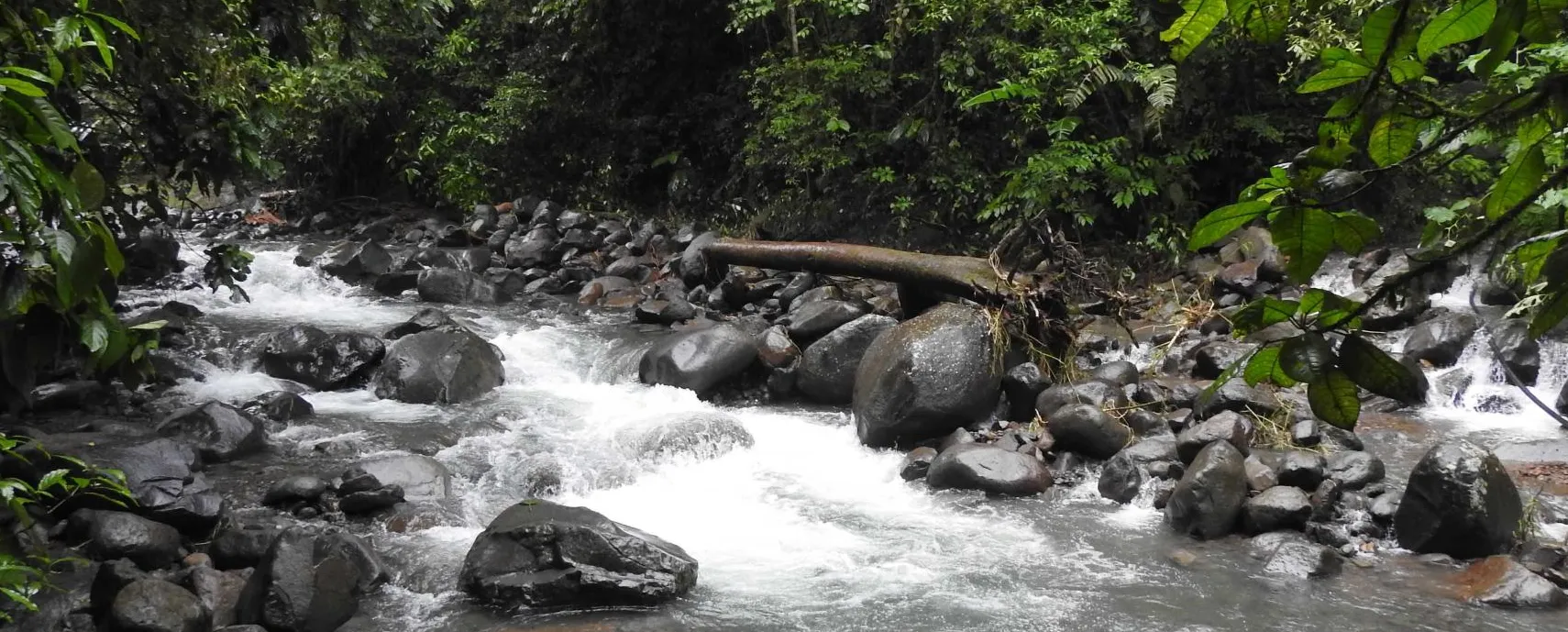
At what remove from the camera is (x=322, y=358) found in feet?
28.1

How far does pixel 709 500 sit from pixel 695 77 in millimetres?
10239

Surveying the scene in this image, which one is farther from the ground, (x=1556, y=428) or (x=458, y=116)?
(x=458, y=116)

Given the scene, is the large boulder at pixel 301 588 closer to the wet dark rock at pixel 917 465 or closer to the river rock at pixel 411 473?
the river rock at pixel 411 473

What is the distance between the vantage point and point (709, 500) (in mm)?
6465

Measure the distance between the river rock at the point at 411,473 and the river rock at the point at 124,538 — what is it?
1.17 m

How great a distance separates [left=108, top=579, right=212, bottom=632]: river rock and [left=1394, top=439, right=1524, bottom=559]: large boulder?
219 inches

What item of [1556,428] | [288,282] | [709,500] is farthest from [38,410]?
[1556,428]

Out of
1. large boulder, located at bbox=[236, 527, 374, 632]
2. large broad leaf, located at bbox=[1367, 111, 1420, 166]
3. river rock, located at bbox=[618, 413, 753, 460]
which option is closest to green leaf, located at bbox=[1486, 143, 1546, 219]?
large broad leaf, located at bbox=[1367, 111, 1420, 166]

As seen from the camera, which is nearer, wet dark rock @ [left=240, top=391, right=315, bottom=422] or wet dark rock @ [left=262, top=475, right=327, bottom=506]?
wet dark rock @ [left=262, top=475, right=327, bottom=506]

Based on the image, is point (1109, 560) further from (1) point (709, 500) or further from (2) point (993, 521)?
(1) point (709, 500)

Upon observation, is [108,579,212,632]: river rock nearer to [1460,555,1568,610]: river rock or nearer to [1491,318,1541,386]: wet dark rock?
[1460,555,1568,610]: river rock

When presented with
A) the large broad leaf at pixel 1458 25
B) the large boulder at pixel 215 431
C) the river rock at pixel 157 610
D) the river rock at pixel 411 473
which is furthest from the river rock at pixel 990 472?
the large broad leaf at pixel 1458 25

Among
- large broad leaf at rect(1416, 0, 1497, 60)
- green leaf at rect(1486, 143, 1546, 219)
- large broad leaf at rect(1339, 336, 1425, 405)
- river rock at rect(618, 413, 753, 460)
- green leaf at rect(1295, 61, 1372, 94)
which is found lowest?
river rock at rect(618, 413, 753, 460)

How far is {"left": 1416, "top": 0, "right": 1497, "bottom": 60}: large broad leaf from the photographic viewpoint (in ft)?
3.50
